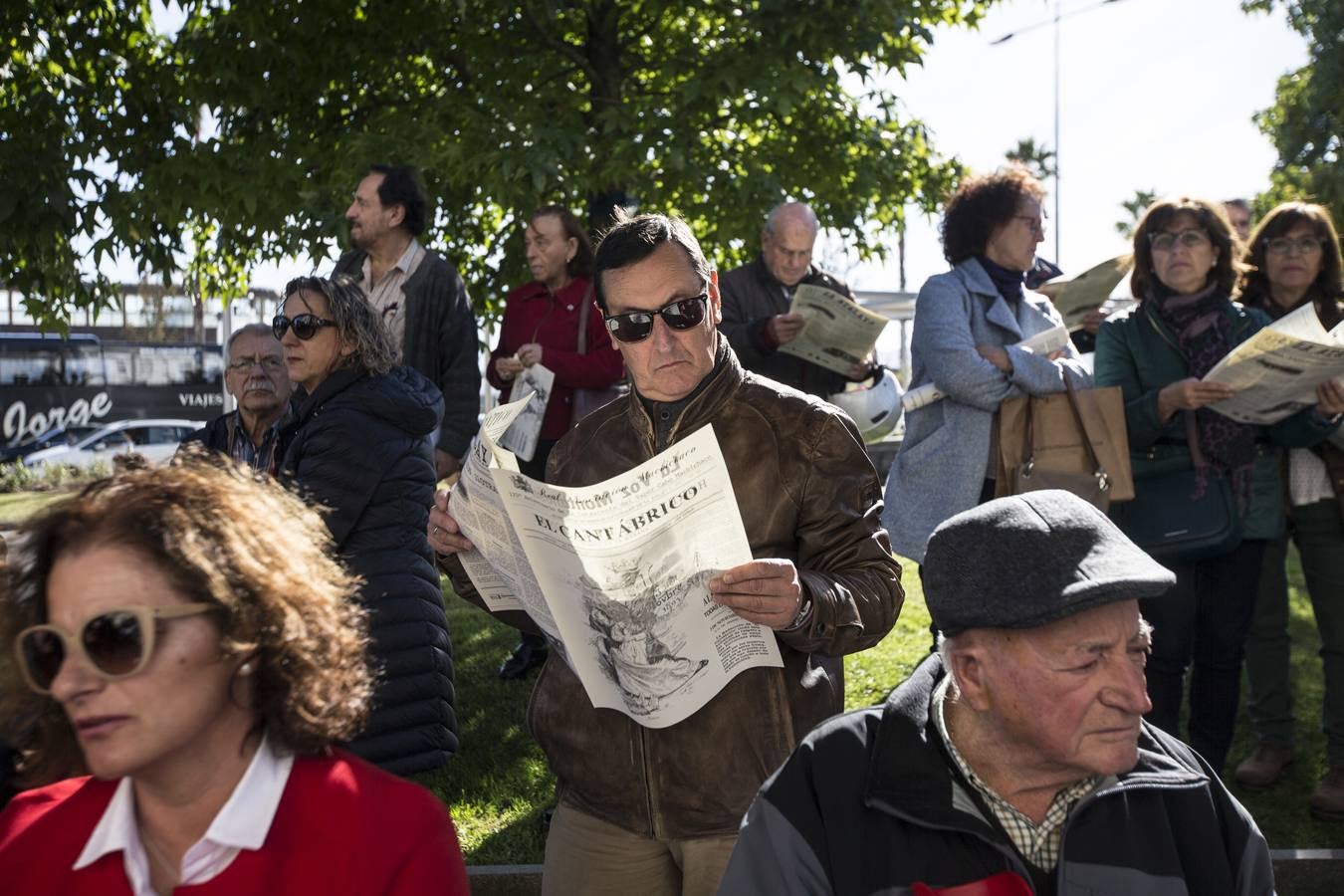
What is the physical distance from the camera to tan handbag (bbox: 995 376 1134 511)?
14.7 ft

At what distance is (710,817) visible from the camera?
2.55m

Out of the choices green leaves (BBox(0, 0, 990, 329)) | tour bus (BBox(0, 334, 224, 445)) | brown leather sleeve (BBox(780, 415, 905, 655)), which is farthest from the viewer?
tour bus (BBox(0, 334, 224, 445))

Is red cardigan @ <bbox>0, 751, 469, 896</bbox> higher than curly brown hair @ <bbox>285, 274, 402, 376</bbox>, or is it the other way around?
curly brown hair @ <bbox>285, 274, 402, 376</bbox>

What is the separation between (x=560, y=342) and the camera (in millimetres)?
6016

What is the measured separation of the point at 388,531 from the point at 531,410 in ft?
6.82

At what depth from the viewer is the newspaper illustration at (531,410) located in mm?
5754

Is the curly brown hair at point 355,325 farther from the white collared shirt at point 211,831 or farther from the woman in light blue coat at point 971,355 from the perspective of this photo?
the white collared shirt at point 211,831

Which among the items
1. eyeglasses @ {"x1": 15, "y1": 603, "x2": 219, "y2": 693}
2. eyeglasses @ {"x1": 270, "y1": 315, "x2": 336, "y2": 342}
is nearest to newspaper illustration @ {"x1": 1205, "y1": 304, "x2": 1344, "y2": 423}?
eyeglasses @ {"x1": 270, "y1": 315, "x2": 336, "y2": 342}

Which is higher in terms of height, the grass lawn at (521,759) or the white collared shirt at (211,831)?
the white collared shirt at (211,831)

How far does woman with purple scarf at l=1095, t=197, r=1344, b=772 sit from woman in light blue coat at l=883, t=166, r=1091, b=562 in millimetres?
256

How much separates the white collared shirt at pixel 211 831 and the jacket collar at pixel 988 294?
348 cm

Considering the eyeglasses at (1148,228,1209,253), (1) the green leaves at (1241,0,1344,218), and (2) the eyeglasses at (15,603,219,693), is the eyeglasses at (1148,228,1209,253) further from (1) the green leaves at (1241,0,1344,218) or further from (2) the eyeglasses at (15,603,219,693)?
(1) the green leaves at (1241,0,1344,218)

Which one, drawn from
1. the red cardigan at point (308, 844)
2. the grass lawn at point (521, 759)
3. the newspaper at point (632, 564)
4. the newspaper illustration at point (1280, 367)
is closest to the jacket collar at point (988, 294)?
the newspaper illustration at point (1280, 367)

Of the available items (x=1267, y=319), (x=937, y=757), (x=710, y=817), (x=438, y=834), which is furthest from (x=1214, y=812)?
(x=1267, y=319)
